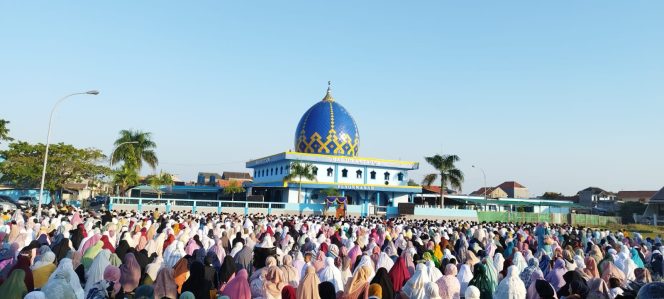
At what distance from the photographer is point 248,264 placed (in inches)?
384

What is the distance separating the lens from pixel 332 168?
4309 cm

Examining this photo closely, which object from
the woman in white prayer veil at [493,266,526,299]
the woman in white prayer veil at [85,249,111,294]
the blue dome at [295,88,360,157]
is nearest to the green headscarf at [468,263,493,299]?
the woman in white prayer veil at [493,266,526,299]

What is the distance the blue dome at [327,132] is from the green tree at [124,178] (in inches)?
588

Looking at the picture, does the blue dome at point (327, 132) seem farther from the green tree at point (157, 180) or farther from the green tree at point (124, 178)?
the green tree at point (124, 178)

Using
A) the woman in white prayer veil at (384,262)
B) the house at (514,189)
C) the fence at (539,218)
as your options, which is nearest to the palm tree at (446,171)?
the fence at (539,218)

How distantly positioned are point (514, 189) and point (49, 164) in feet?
221

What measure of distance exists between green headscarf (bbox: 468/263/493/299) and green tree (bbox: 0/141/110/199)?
32.8 meters

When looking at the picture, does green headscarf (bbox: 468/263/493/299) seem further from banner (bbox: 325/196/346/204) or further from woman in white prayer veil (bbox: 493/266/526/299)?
banner (bbox: 325/196/346/204)

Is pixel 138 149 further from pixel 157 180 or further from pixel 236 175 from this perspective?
pixel 236 175

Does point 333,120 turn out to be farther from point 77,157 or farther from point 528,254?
point 528,254

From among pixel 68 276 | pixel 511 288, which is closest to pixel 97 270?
pixel 68 276

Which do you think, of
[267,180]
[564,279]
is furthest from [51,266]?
[267,180]

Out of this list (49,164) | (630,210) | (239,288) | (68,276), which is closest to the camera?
(68,276)

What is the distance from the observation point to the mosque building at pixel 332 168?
41.8m
